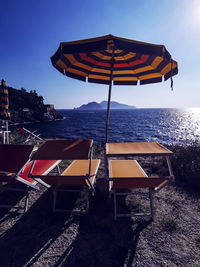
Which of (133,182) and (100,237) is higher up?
(133,182)

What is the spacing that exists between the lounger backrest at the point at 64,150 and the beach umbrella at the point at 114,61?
1259mm

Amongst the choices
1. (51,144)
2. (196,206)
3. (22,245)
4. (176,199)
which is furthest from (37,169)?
(196,206)

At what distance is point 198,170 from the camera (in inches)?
156

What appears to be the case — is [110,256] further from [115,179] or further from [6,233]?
[6,233]

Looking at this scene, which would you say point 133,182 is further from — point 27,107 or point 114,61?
point 27,107

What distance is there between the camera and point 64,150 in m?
2.43

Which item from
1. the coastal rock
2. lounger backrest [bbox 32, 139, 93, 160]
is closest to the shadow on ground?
lounger backrest [bbox 32, 139, 93, 160]

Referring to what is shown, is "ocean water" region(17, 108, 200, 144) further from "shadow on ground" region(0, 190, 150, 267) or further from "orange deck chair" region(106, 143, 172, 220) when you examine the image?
"shadow on ground" region(0, 190, 150, 267)

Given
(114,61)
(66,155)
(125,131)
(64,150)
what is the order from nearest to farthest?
(66,155)
(64,150)
(114,61)
(125,131)

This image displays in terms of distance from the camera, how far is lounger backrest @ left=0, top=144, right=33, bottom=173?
3050 mm

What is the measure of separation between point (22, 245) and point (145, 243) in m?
1.71

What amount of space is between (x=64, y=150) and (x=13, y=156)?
4.71 ft

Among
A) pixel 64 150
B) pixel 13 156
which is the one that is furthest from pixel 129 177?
pixel 13 156

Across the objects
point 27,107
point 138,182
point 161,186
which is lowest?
point 161,186
